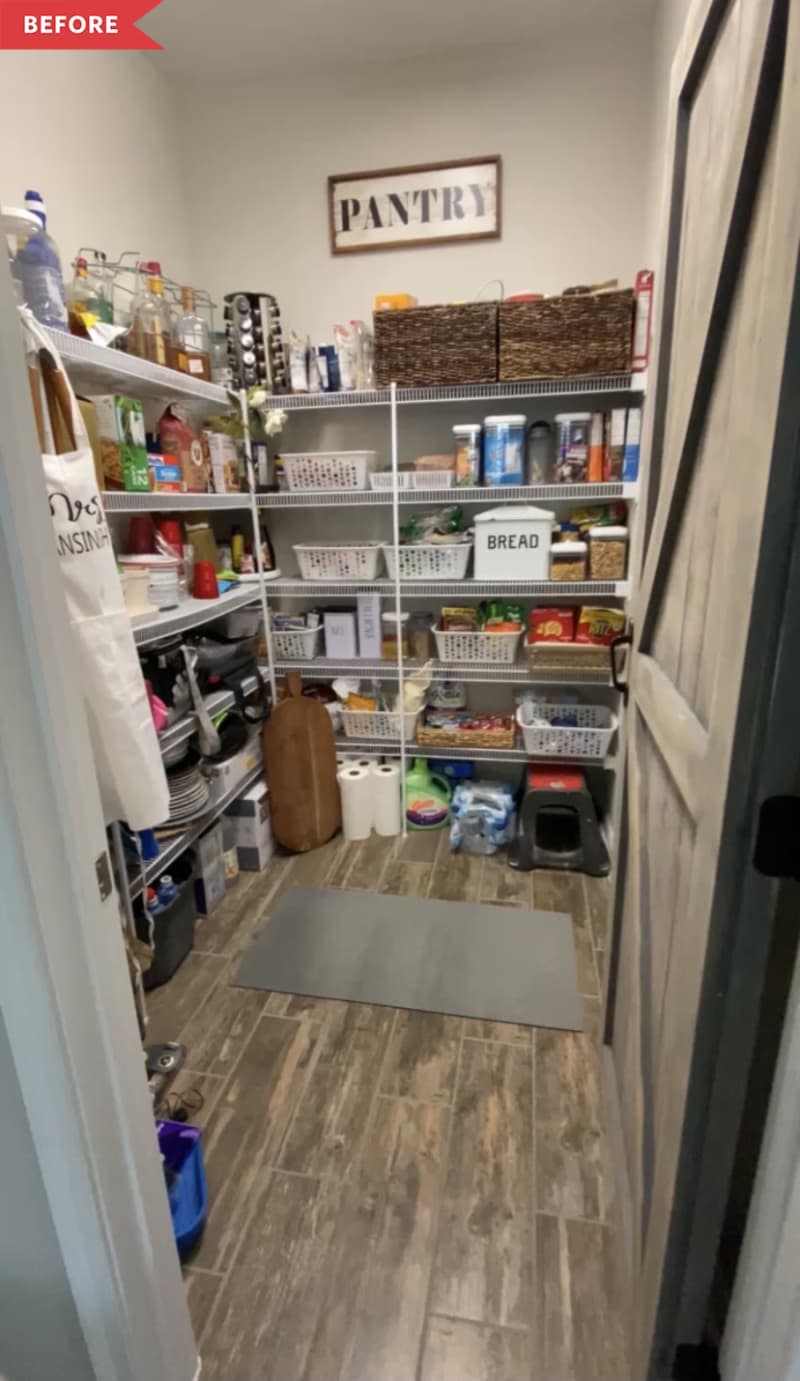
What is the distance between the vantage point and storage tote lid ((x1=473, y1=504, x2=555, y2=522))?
2457mm

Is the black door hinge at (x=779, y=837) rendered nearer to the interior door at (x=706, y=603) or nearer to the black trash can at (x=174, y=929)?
the interior door at (x=706, y=603)

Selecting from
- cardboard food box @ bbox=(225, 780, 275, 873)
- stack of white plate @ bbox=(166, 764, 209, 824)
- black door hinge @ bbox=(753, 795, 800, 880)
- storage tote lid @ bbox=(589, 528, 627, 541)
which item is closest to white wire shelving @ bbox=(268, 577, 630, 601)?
storage tote lid @ bbox=(589, 528, 627, 541)

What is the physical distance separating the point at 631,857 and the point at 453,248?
7.65 ft

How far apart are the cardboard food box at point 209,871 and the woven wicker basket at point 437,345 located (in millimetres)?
1775

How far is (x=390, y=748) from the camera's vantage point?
287 centimetres

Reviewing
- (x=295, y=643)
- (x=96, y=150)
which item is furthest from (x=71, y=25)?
(x=295, y=643)

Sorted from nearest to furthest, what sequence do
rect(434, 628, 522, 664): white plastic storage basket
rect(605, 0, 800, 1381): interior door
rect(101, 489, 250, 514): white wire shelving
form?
1. rect(605, 0, 800, 1381): interior door
2. rect(101, 489, 250, 514): white wire shelving
3. rect(434, 628, 522, 664): white plastic storage basket

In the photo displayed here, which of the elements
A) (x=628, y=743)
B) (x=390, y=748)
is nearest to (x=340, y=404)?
(x=390, y=748)

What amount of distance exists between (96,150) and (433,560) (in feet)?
5.57

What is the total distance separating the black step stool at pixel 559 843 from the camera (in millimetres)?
2541

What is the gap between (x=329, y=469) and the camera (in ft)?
8.58

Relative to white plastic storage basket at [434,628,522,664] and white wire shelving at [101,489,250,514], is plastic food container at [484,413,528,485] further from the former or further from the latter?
white wire shelving at [101,489,250,514]

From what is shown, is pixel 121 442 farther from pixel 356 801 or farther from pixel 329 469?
pixel 356 801

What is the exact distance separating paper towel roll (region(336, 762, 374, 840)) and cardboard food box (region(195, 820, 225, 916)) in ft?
1.77
